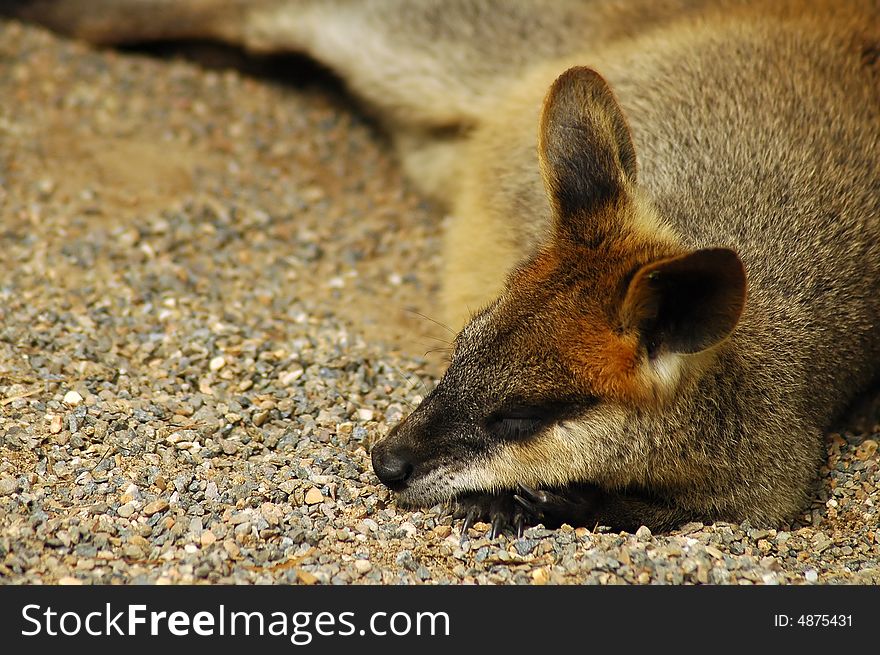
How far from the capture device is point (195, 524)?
14.3 ft

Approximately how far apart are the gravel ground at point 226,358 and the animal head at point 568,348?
0.32 meters

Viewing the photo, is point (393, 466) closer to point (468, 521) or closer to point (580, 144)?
point (468, 521)

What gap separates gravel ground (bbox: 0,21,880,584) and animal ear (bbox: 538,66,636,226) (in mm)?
1507

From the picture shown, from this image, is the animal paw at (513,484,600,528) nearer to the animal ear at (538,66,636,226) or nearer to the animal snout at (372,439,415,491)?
the animal snout at (372,439,415,491)

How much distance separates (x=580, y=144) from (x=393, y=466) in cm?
166

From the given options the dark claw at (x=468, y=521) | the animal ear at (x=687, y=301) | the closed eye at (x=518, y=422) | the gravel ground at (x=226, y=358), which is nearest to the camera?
the animal ear at (x=687, y=301)

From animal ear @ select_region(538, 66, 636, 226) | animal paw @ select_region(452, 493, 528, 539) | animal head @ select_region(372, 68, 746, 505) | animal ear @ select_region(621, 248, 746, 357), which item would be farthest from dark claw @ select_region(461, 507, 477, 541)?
animal ear @ select_region(538, 66, 636, 226)

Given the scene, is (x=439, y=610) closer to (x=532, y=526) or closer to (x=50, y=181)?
(x=532, y=526)

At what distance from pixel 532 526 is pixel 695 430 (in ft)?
2.78

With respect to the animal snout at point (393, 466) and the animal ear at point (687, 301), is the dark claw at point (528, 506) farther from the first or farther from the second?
the animal ear at point (687, 301)

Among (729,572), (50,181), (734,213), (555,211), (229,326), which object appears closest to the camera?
(729,572)

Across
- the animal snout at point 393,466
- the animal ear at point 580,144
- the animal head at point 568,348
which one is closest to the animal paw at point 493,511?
the animal head at point 568,348

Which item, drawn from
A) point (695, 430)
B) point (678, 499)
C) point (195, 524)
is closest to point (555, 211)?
point (695, 430)

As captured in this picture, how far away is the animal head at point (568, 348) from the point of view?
4.27m
